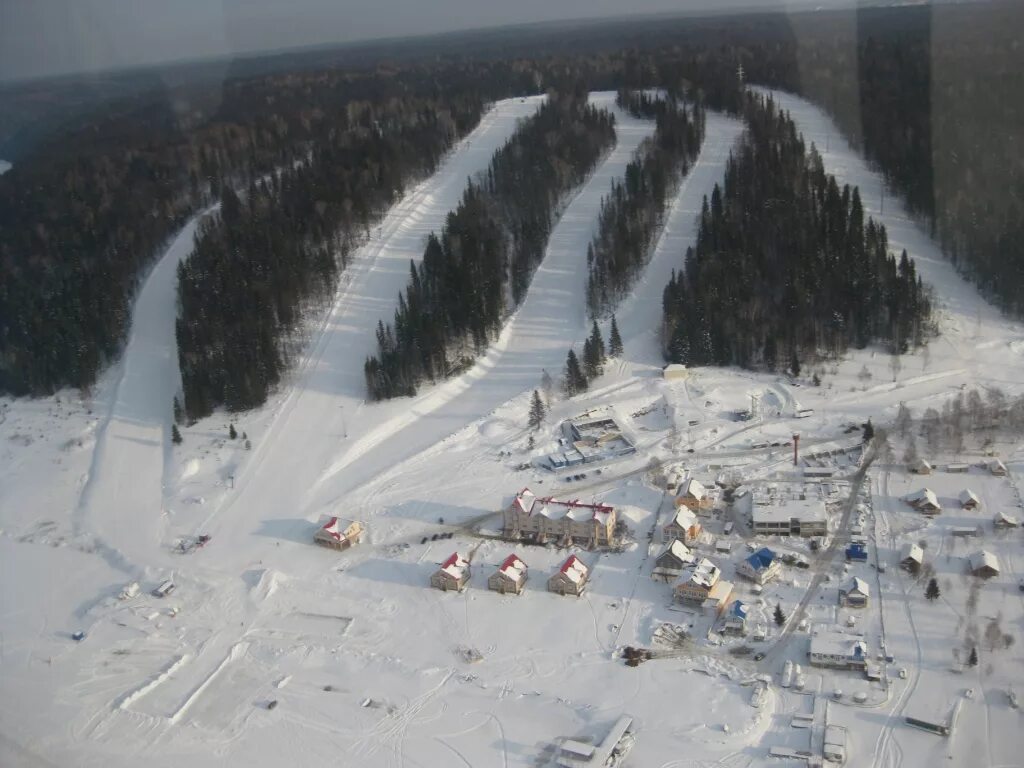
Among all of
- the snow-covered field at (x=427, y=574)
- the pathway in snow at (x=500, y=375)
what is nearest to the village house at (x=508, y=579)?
the snow-covered field at (x=427, y=574)

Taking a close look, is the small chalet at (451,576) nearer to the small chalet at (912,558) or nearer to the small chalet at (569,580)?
the small chalet at (569,580)

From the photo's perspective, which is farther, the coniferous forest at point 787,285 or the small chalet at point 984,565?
the coniferous forest at point 787,285

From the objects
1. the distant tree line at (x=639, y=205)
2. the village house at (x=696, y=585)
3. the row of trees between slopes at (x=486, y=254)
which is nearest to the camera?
the village house at (x=696, y=585)

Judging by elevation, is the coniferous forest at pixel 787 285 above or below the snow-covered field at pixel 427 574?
above

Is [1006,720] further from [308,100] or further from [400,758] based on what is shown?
[308,100]

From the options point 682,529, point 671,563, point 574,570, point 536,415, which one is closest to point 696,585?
point 671,563

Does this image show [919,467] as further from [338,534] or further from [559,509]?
[338,534]

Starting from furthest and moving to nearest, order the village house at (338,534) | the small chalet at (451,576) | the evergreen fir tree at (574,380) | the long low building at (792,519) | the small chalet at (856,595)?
the evergreen fir tree at (574,380) → the village house at (338,534) → the long low building at (792,519) → the small chalet at (451,576) → the small chalet at (856,595)
